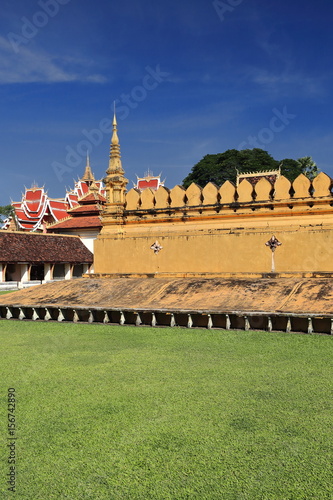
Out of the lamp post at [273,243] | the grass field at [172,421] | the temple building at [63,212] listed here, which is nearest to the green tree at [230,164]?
the temple building at [63,212]

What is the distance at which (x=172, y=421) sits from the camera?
405 centimetres

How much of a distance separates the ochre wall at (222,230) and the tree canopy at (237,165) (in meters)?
39.7

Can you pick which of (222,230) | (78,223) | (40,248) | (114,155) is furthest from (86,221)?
(222,230)

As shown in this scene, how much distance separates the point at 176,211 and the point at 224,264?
191 centimetres

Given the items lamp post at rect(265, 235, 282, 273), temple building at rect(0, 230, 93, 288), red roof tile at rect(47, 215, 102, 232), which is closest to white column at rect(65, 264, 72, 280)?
temple building at rect(0, 230, 93, 288)

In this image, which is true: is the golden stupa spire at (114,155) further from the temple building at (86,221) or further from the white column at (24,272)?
the temple building at (86,221)

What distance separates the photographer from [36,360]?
6410mm

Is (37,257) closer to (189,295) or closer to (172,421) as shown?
(189,295)

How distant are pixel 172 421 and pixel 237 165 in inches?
1983

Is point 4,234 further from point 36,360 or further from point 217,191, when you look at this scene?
point 36,360

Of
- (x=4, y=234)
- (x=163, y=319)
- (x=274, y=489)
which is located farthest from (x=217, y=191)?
(x=4, y=234)

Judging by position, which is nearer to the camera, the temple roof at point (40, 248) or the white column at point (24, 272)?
the temple roof at point (40, 248)

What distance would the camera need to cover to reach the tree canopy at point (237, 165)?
50812 mm

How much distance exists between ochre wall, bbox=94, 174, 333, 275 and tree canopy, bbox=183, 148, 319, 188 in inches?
1565
